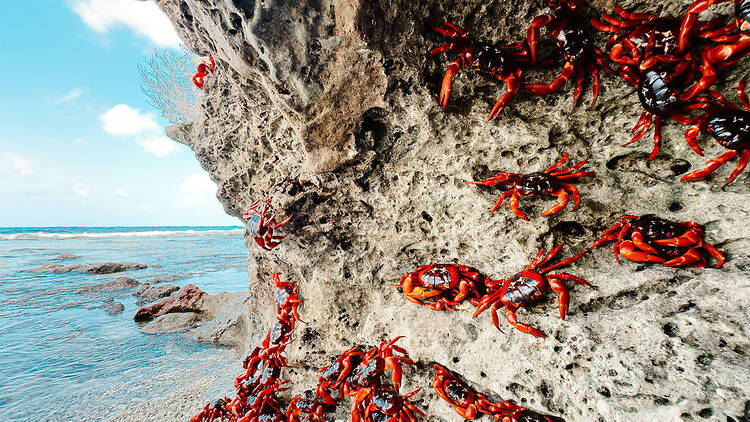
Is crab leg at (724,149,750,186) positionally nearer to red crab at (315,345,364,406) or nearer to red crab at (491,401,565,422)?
red crab at (491,401,565,422)

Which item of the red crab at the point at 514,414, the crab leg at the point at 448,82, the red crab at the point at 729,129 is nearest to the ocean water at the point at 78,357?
the red crab at the point at 514,414

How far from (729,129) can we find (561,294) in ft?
4.16

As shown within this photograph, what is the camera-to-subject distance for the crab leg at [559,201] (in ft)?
6.84

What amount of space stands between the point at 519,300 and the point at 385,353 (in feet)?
4.50

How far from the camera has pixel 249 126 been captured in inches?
151

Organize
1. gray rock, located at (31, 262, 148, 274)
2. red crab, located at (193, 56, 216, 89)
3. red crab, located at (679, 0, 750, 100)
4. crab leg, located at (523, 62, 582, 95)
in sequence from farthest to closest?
gray rock, located at (31, 262, 148, 274) → red crab, located at (193, 56, 216, 89) → crab leg, located at (523, 62, 582, 95) → red crab, located at (679, 0, 750, 100)

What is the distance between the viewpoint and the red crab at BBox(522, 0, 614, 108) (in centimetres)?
181

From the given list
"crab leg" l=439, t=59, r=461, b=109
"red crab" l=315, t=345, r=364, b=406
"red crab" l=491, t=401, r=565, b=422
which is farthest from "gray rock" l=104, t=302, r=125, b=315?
"crab leg" l=439, t=59, r=461, b=109

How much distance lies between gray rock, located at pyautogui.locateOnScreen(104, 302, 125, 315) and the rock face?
27.8ft

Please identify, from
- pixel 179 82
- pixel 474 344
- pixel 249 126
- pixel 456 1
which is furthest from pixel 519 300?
pixel 179 82

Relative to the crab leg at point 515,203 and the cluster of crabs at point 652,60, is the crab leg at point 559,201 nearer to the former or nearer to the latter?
the crab leg at point 515,203

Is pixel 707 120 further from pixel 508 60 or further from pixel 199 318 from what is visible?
pixel 199 318

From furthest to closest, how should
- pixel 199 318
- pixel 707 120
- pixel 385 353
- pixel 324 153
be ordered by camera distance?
pixel 199 318 → pixel 385 353 → pixel 324 153 → pixel 707 120

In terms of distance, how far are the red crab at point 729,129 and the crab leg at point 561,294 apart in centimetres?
104
